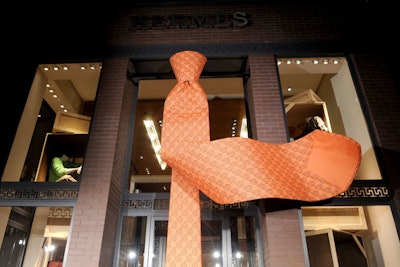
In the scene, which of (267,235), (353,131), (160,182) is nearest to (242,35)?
(353,131)

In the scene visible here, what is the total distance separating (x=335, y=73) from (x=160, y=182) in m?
3.31

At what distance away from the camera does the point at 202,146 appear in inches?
102

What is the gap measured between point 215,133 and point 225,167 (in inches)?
120

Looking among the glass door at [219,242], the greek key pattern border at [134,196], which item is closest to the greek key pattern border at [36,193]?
the greek key pattern border at [134,196]

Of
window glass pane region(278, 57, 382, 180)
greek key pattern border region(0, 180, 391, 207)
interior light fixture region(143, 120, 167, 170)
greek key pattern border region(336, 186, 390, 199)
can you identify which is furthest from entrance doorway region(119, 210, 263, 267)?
interior light fixture region(143, 120, 167, 170)

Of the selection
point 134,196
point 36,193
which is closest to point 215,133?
point 134,196

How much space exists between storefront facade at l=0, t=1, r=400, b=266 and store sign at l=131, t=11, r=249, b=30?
0.07ft

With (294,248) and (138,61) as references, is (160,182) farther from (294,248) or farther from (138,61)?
(294,248)

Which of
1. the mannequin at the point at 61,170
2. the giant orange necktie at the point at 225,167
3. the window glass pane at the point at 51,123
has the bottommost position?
the giant orange necktie at the point at 225,167

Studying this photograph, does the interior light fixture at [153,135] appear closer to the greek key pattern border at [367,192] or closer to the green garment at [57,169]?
the green garment at [57,169]

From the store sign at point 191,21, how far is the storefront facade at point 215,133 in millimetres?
20

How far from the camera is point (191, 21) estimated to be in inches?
193

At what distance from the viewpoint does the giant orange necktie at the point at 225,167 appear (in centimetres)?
259

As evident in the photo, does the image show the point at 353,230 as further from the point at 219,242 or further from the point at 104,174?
the point at 104,174
